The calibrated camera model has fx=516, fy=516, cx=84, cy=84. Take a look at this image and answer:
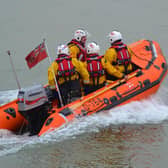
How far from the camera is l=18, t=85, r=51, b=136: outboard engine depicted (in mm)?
7039

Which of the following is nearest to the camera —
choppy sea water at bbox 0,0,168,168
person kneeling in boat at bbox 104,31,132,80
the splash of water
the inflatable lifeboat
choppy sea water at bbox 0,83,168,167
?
choppy sea water at bbox 0,83,168,167

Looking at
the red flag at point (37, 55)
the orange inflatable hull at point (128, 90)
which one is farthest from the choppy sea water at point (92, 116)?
the red flag at point (37, 55)

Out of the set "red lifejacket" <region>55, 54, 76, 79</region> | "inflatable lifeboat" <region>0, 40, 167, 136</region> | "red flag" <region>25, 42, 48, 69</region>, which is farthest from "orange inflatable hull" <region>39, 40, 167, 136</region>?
"red flag" <region>25, 42, 48, 69</region>

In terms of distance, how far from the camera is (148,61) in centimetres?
884

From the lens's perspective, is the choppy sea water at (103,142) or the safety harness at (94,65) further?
the safety harness at (94,65)

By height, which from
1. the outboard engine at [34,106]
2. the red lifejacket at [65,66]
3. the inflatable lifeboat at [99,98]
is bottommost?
the inflatable lifeboat at [99,98]

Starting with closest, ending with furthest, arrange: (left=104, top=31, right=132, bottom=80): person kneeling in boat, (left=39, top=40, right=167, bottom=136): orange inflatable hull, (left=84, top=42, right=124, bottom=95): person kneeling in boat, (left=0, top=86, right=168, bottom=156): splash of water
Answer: (left=0, top=86, right=168, bottom=156): splash of water → (left=39, top=40, right=167, bottom=136): orange inflatable hull → (left=84, top=42, right=124, bottom=95): person kneeling in boat → (left=104, top=31, right=132, bottom=80): person kneeling in boat

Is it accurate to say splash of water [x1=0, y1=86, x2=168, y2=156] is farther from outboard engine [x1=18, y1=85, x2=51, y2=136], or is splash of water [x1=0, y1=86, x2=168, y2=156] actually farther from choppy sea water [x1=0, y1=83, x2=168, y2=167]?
outboard engine [x1=18, y1=85, x2=51, y2=136]

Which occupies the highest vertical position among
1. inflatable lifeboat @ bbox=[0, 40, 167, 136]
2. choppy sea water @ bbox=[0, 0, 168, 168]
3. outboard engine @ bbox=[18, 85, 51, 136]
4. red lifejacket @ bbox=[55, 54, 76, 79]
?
red lifejacket @ bbox=[55, 54, 76, 79]

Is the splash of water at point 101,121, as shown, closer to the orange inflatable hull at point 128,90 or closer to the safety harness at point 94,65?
the orange inflatable hull at point 128,90

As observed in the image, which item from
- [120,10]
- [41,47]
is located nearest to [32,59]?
[41,47]

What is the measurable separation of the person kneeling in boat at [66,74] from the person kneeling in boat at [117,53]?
2.33 feet

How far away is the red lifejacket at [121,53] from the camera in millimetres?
8375

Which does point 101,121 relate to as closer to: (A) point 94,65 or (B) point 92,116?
(B) point 92,116
